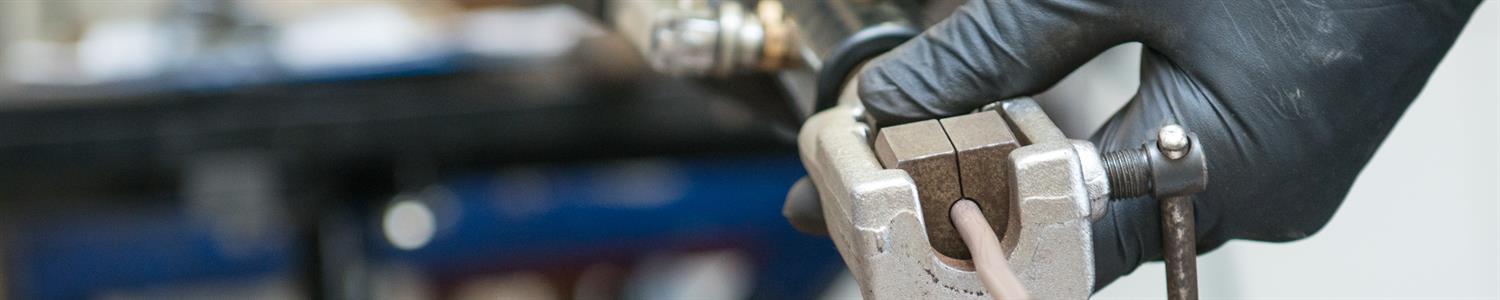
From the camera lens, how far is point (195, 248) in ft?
5.13

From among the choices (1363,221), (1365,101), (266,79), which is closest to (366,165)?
(266,79)

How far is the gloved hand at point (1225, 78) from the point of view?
0.55 metres

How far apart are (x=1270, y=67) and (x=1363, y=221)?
1.24 ft

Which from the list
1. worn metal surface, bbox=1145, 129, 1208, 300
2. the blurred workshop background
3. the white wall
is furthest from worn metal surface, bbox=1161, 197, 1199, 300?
the blurred workshop background

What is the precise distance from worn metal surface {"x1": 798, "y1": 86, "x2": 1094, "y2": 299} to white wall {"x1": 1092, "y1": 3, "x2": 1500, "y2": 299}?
18.6 inches

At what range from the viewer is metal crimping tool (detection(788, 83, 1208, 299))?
18.0 inches

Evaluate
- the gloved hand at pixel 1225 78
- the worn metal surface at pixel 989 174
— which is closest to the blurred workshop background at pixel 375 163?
the gloved hand at pixel 1225 78

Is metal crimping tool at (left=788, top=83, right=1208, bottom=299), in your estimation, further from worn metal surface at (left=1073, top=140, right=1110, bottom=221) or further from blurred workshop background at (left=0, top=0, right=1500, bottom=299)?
blurred workshop background at (left=0, top=0, right=1500, bottom=299)

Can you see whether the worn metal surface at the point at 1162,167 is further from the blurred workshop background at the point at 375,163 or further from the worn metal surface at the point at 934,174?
the blurred workshop background at the point at 375,163

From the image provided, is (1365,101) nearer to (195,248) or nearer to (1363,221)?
(1363,221)

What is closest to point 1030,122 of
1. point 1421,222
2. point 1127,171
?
point 1127,171

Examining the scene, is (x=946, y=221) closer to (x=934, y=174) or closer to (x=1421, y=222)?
(x=934, y=174)

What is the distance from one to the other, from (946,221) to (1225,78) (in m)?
0.17

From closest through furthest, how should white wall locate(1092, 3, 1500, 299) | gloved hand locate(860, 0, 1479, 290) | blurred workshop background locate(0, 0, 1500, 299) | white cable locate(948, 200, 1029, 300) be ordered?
white cable locate(948, 200, 1029, 300) → gloved hand locate(860, 0, 1479, 290) → white wall locate(1092, 3, 1500, 299) → blurred workshop background locate(0, 0, 1500, 299)
